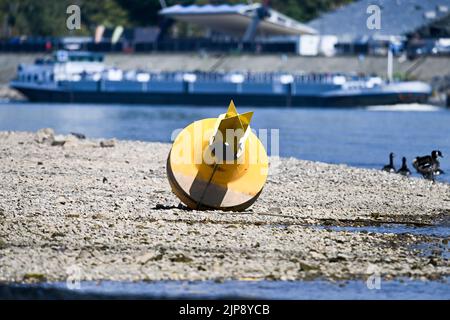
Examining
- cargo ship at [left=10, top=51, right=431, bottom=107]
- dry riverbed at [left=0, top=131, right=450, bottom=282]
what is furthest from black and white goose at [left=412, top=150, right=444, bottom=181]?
cargo ship at [left=10, top=51, right=431, bottom=107]

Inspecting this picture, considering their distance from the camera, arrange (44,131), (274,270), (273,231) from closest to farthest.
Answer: (274,270) < (273,231) < (44,131)

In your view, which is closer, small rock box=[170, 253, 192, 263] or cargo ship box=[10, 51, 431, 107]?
small rock box=[170, 253, 192, 263]

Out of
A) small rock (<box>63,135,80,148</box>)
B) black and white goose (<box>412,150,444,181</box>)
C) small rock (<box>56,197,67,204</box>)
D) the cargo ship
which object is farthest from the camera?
the cargo ship

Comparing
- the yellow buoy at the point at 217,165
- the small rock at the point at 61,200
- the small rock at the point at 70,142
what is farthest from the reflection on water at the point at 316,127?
the small rock at the point at 61,200

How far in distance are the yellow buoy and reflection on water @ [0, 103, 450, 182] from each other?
11.0 m

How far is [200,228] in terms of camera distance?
60.7ft

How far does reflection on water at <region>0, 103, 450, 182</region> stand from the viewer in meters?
42.0

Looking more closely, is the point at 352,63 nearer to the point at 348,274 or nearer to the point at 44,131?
the point at 44,131

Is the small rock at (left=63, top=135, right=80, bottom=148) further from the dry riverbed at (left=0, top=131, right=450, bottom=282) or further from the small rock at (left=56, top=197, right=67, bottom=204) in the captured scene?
the small rock at (left=56, top=197, right=67, bottom=204)

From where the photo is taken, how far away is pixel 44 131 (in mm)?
38312

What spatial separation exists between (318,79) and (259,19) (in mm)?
19487

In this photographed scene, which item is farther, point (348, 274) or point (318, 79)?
point (318, 79)

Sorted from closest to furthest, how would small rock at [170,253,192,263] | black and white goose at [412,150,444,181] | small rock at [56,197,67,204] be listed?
small rock at [170,253,192,263] → small rock at [56,197,67,204] → black and white goose at [412,150,444,181]
